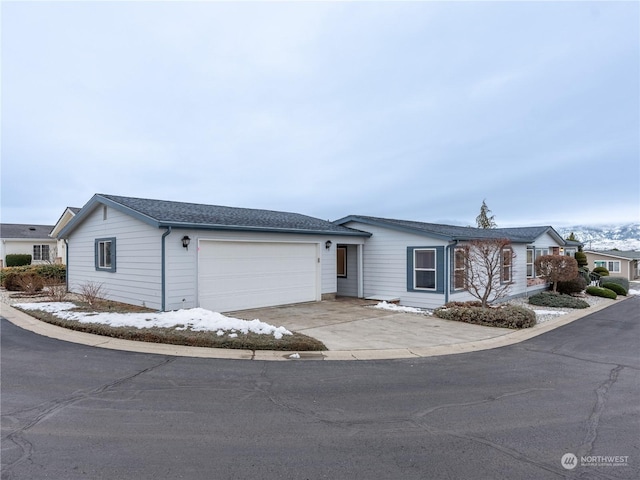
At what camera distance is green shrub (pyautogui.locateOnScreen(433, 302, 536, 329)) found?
1003 centimetres

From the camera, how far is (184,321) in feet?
27.6

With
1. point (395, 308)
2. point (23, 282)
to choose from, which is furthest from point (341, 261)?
point (23, 282)

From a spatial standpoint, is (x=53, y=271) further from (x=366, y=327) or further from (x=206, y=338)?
(x=366, y=327)

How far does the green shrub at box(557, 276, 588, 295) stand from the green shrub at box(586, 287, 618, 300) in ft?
1.49

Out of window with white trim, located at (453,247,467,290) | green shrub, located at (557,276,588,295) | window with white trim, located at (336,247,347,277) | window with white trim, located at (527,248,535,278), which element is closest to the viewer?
window with white trim, located at (453,247,467,290)

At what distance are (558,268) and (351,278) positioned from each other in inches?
370

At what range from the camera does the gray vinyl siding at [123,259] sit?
1076 cm

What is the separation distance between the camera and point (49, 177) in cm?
2511

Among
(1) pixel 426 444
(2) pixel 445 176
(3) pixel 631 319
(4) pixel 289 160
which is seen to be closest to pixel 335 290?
(3) pixel 631 319

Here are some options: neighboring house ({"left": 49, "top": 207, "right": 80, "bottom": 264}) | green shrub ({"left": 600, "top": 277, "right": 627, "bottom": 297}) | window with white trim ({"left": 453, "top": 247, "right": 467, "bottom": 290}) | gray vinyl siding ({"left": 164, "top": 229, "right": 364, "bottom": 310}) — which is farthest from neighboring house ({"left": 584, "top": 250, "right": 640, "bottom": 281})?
neighboring house ({"left": 49, "top": 207, "right": 80, "bottom": 264})

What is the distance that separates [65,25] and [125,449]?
14.6 meters

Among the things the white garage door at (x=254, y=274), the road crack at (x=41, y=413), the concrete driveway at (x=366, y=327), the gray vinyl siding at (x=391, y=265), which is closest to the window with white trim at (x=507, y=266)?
the gray vinyl siding at (x=391, y=265)

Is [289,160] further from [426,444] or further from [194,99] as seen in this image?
[426,444]

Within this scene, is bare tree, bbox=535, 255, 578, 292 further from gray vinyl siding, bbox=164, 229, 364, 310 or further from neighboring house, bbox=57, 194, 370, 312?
gray vinyl siding, bbox=164, 229, 364, 310
